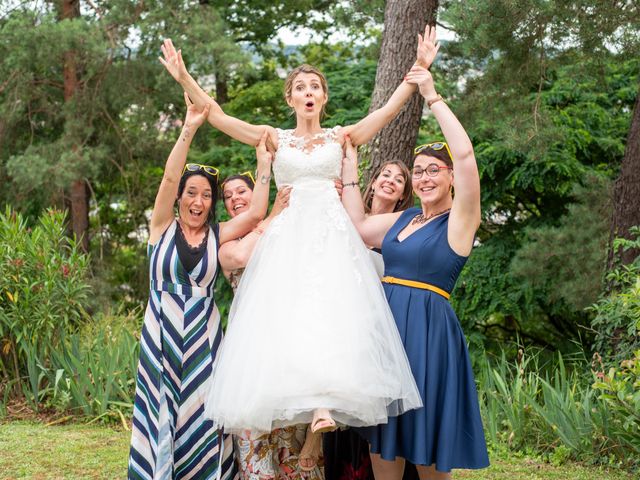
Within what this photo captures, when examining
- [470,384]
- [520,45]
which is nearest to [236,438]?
[470,384]

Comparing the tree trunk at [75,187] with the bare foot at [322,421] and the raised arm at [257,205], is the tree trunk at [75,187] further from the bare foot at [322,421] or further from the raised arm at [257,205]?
the bare foot at [322,421]

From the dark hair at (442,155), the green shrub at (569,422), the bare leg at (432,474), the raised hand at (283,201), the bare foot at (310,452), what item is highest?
the dark hair at (442,155)

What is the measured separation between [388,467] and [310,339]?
783 millimetres

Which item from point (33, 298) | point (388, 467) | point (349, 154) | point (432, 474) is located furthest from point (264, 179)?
point (33, 298)

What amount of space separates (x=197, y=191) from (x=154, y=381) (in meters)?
1.03

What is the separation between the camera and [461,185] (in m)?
3.67

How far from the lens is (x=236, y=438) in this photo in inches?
169

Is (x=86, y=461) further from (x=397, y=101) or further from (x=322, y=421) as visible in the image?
(x=397, y=101)

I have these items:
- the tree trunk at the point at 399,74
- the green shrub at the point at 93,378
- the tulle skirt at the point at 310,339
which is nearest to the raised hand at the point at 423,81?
the tulle skirt at the point at 310,339

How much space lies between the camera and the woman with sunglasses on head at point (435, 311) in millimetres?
3660

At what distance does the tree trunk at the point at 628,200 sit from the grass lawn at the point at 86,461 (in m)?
2.13

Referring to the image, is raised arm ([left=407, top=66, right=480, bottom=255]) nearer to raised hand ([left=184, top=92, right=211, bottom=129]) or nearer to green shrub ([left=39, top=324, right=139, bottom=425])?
Answer: raised hand ([left=184, top=92, right=211, bottom=129])

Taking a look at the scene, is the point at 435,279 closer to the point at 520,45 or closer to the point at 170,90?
the point at 520,45

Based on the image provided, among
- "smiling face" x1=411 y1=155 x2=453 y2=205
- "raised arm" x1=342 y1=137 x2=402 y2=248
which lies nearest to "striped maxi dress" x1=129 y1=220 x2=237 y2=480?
"raised arm" x1=342 y1=137 x2=402 y2=248
